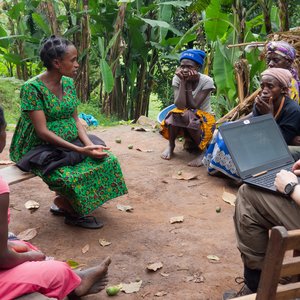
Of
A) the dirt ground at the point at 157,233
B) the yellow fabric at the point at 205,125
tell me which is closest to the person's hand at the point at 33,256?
the dirt ground at the point at 157,233

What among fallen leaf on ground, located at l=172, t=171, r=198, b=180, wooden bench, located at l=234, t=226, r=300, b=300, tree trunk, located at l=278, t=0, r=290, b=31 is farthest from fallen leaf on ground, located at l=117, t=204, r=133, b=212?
tree trunk, located at l=278, t=0, r=290, b=31

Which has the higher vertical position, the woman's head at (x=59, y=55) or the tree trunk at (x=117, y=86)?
the woman's head at (x=59, y=55)

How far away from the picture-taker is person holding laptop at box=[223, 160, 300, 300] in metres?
2.39

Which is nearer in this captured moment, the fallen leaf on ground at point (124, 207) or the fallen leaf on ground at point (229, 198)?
the fallen leaf on ground at point (124, 207)

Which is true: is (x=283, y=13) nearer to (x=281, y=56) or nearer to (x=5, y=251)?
(x=281, y=56)

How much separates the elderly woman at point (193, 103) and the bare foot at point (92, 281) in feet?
9.11

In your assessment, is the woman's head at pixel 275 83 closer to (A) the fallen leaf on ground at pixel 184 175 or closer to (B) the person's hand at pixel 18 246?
(A) the fallen leaf on ground at pixel 184 175

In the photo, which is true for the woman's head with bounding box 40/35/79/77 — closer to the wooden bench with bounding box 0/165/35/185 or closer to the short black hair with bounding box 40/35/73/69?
the short black hair with bounding box 40/35/73/69

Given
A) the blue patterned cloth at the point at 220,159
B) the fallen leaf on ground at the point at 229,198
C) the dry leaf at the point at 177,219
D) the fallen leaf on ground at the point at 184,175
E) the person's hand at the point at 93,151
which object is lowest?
the fallen leaf on ground at the point at 229,198

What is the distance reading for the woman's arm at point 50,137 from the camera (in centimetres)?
Result: 367

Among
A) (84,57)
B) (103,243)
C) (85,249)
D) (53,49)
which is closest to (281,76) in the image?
(53,49)

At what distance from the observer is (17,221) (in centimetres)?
397

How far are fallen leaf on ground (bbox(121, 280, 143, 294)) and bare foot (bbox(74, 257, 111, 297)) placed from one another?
20 centimetres

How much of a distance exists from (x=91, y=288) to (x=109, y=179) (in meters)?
1.27
